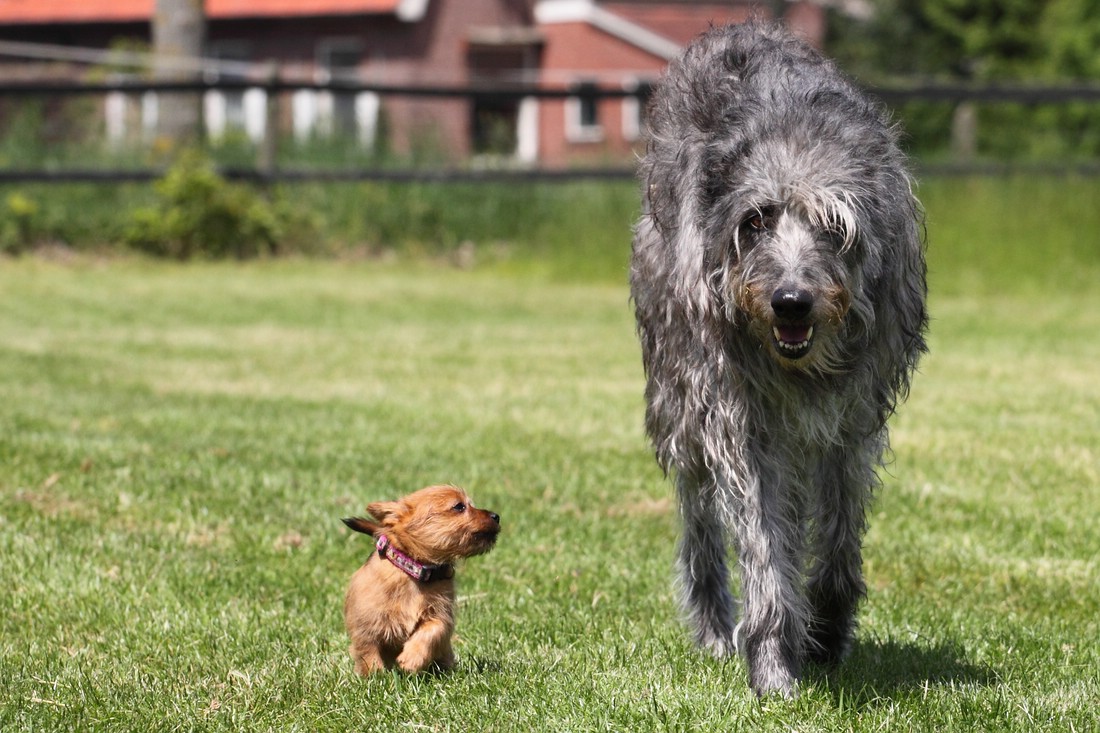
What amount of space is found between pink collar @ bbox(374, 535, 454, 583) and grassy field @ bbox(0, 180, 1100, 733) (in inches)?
12.6

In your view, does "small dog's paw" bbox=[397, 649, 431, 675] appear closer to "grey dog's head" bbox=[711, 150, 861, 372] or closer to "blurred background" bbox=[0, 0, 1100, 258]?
"grey dog's head" bbox=[711, 150, 861, 372]

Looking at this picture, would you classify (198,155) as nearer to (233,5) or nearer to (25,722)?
(25,722)

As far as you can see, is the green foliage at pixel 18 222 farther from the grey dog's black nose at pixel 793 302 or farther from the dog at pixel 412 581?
the grey dog's black nose at pixel 793 302

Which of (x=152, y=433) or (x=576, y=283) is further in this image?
(x=576, y=283)

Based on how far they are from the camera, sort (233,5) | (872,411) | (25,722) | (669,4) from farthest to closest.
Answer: (669,4)
(233,5)
(872,411)
(25,722)

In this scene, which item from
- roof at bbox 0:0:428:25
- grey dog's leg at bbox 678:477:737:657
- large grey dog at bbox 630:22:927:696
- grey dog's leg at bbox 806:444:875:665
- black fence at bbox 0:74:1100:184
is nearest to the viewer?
large grey dog at bbox 630:22:927:696

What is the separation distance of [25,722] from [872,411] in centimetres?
271

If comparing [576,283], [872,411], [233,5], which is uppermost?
[233,5]

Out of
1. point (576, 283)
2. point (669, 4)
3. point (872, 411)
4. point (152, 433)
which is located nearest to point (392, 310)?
point (576, 283)

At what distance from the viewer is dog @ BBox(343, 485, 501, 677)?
15.1 feet

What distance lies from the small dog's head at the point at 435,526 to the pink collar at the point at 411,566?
0.02 m

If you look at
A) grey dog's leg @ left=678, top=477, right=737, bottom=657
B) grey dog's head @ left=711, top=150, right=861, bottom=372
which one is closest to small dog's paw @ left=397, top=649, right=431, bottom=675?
grey dog's leg @ left=678, top=477, right=737, bottom=657

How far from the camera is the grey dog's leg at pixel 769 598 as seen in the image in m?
4.60

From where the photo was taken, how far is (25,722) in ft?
14.3
